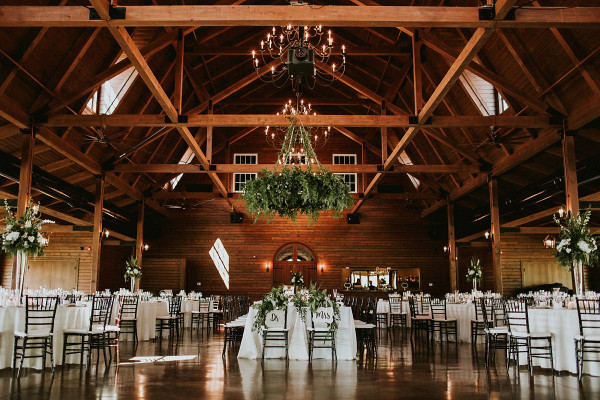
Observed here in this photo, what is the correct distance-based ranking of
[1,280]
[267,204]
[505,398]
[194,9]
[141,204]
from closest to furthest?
[505,398] < [194,9] < [267,204] < [141,204] < [1,280]

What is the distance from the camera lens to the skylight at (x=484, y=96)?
43.7 ft

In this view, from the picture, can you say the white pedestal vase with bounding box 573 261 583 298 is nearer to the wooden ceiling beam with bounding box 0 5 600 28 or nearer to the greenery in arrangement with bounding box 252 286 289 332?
the wooden ceiling beam with bounding box 0 5 600 28

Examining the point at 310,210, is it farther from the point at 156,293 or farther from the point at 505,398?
the point at 156,293

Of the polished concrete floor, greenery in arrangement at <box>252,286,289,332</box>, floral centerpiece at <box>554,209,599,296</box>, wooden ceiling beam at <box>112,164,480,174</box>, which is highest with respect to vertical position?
wooden ceiling beam at <box>112,164,480,174</box>

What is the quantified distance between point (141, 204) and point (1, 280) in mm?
6572

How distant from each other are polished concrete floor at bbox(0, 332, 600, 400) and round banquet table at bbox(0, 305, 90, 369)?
24 centimetres

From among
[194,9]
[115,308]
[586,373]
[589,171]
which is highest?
[194,9]

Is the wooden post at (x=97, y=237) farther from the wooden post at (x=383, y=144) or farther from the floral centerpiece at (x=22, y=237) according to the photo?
the wooden post at (x=383, y=144)

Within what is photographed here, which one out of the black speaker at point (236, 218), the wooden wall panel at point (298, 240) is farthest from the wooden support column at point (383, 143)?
the black speaker at point (236, 218)

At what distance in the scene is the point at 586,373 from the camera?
6.50 m

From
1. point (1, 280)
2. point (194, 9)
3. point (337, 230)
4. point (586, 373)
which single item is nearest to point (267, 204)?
point (194, 9)

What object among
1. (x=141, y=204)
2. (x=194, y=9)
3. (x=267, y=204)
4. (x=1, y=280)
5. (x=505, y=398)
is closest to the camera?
(x=505, y=398)

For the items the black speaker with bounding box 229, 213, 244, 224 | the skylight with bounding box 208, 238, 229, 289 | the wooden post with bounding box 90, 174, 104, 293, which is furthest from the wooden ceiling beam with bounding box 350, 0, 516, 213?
the skylight with bounding box 208, 238, 229, 289

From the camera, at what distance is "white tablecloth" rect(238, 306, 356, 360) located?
7.79m
